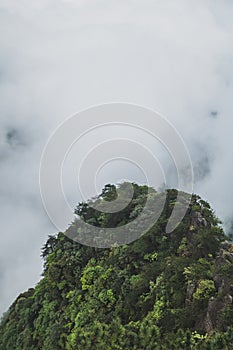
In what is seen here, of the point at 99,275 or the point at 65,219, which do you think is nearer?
the point at 99,275

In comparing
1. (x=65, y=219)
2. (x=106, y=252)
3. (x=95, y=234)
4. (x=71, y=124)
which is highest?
(x=71, y=124)

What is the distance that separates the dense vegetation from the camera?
11445 millimetres

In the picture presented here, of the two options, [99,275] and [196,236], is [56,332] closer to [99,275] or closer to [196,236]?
[99,275]

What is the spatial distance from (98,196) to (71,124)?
424cm

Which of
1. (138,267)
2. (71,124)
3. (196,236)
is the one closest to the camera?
(196,236)

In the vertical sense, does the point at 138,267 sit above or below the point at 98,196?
below

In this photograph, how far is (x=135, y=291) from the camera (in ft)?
56.0

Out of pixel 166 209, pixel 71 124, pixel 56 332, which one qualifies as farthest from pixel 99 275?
pixel 71 124

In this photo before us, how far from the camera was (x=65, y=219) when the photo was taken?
78.9 ft

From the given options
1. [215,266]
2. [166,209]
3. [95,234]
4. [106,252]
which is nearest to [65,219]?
[95,234]

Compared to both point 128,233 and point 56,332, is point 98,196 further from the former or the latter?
point 56,332

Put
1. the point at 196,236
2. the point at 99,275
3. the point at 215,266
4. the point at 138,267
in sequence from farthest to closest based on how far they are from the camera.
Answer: the point at 99,275, the point at 138,267, the point at 196,236, the point at 215,266

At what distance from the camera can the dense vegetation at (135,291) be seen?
11445 millimetres

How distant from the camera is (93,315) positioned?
59.3ft
